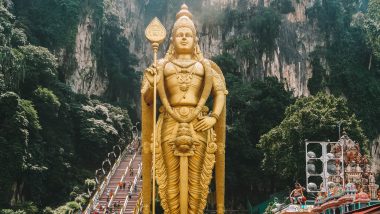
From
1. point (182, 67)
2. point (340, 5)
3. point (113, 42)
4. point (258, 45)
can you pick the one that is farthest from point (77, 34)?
point (182, 67)

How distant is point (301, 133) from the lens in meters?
19.5

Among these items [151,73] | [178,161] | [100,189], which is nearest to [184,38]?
[151,73]

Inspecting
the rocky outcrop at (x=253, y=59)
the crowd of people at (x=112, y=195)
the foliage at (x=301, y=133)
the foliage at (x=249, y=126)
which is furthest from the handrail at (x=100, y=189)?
the rocky outcrop at (x=253, y=59)

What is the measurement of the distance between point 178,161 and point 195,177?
0.98 feet

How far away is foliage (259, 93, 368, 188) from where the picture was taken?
1930 centimetres

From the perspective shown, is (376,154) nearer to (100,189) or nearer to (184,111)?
(100,189)

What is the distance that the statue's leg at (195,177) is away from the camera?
7184mm

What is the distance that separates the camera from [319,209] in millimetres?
12469

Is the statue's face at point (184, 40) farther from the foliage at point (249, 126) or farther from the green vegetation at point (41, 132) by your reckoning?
the foliage at point (249, 126)

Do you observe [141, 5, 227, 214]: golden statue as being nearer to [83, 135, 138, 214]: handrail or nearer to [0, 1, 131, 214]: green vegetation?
[83, 135, 138, 214]: handrail

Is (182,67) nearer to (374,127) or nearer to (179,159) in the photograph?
(179,159)

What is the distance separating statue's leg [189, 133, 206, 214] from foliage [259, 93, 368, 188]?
40.2 feet

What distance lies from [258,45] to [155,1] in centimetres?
1077

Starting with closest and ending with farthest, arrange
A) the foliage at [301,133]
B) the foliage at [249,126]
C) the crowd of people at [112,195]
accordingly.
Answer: the crowd of people at [112,195] → the foliage at [301,133] → the foliage at [249,126]
